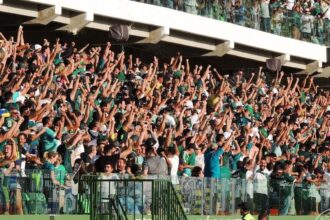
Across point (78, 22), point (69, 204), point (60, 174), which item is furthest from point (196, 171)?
point (78, 22)

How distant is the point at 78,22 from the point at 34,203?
1159 cm

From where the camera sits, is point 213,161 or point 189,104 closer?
point 213,161

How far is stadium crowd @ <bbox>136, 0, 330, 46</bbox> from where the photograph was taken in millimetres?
37537

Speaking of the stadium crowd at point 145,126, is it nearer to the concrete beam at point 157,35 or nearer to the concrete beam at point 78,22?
the concrete beam at point 157,35

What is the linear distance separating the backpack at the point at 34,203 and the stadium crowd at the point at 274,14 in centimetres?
1297

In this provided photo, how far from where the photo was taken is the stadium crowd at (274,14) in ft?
123

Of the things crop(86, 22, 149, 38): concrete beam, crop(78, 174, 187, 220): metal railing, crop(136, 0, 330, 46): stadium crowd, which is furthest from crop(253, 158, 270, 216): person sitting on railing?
crop(136, 0, 330, 46): stadium crowd

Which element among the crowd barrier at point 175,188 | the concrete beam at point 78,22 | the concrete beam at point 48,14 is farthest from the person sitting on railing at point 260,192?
the concrete beam at point 78,22

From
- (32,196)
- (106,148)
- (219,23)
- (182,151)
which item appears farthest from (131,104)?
(219,23)

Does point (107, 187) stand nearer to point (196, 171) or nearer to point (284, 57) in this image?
point (196, 171)

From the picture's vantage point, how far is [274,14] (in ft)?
132

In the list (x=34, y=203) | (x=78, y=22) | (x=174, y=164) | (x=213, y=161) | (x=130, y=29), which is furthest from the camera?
(x=130, y=29)

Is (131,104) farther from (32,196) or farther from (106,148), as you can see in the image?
(32,196)

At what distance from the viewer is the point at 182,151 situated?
1094 inches
